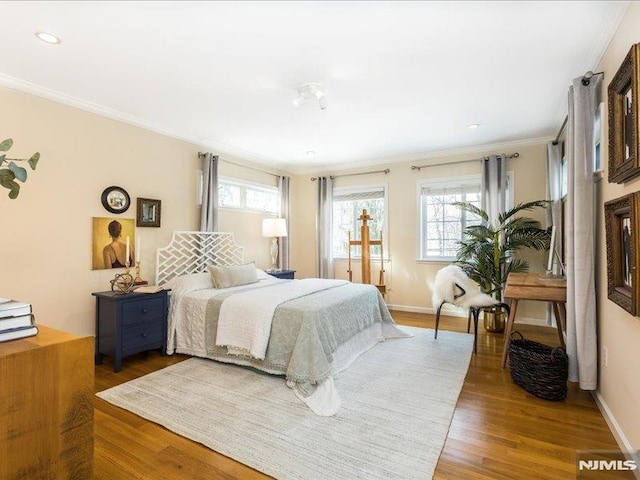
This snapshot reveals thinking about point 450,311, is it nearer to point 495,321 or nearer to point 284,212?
point 495,321

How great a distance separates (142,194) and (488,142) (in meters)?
4.59

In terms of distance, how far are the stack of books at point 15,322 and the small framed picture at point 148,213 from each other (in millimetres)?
2512

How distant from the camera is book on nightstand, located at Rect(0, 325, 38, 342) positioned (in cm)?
133

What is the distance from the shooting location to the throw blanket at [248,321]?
9.37ft

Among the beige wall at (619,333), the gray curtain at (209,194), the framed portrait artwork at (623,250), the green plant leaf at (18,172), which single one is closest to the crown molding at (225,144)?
the gray curtain at (209,194)

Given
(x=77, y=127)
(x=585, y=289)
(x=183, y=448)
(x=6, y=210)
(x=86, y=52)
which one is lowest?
(x=183, y=448)

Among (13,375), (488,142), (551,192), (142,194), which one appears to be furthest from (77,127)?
(551,192)

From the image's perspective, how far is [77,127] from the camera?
3275 millimetres

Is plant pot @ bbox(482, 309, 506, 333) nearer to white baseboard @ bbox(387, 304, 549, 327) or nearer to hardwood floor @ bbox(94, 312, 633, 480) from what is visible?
white baseboard @ bbox(387, 304, 549, 327)

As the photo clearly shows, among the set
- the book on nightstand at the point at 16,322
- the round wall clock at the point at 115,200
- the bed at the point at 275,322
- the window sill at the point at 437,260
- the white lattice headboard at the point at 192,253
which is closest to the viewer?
the book on nightstand at the point at 16,322

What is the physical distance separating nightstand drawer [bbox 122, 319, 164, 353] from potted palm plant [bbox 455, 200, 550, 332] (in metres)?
3.86

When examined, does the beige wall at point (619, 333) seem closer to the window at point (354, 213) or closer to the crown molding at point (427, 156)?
the crown molding at point (427, 156)

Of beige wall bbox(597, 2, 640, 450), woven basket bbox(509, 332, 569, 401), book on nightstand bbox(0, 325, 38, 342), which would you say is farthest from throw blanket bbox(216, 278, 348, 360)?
beige wall bbox(597, 2, 640, 450)

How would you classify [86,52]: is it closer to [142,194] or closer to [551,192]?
[142,194]
